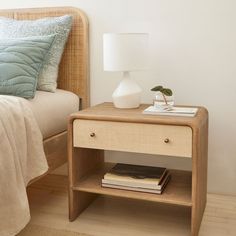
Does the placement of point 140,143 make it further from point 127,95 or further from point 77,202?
point 77,202

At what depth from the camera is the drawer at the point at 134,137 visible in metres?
1.43

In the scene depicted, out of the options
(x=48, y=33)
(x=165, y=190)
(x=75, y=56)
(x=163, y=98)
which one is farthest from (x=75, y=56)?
(x=165, y=190)

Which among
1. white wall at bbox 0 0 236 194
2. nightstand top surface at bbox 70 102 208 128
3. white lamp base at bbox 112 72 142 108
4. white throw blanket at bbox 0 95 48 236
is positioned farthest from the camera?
white wall at bbox 0 0 236 194

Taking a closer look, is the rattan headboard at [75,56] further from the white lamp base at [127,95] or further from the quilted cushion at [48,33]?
the white lamp base at [127,95]

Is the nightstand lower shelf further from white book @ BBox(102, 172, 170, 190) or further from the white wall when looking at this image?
the white wall

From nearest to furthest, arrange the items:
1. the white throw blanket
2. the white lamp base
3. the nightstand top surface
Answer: the white throw blanket < the nightstand top surface < the white lamp base

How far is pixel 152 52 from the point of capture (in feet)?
6.36

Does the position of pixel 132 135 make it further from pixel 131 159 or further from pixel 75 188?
pixel 131 159

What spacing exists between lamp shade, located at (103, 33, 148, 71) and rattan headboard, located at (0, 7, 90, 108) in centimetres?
42

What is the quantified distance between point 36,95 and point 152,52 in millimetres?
677

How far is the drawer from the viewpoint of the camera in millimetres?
1426

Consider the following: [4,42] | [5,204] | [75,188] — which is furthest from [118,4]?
[5,204]

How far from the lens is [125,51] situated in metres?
1.59

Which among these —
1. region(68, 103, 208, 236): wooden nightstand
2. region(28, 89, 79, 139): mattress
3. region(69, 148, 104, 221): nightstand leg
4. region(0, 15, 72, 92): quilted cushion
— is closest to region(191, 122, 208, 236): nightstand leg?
region(68, 103, 208, 236): wooden nightstand
